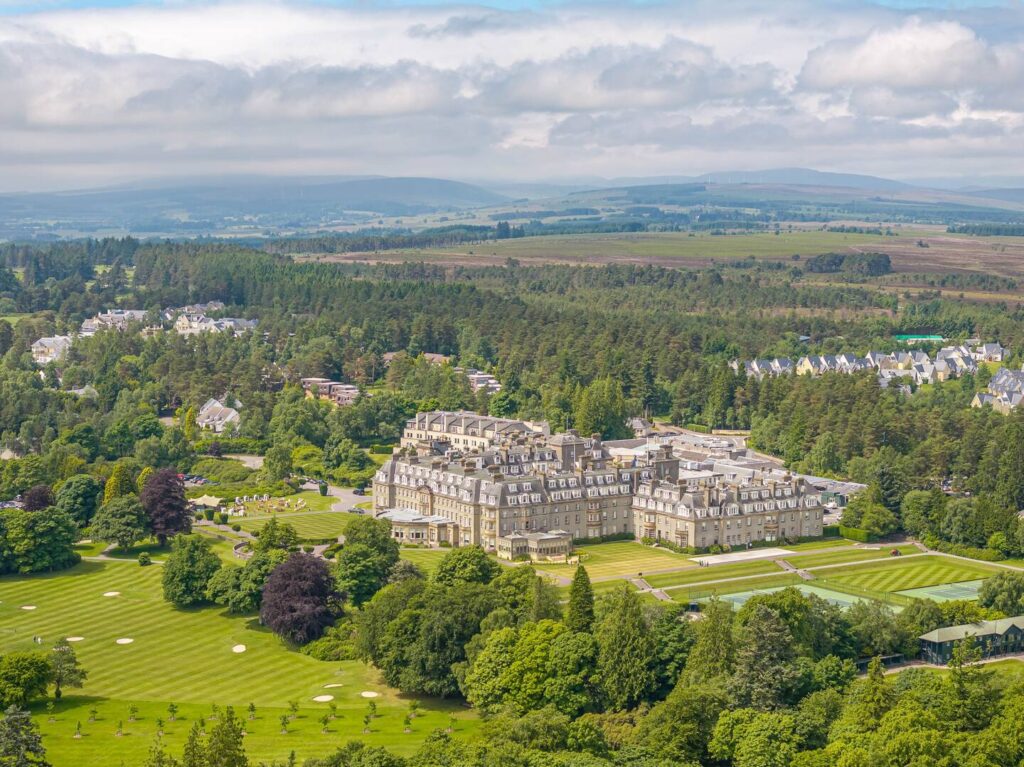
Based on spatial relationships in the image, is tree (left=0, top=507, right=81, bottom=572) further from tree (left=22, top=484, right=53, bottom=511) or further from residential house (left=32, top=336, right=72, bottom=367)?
residential house (left=32, top=336, right=72, bottom=367)

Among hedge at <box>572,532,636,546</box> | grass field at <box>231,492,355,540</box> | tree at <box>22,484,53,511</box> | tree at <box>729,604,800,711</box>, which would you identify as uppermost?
tree at <box>729,604,800,711</box>

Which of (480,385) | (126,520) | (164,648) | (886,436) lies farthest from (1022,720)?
(480,385)

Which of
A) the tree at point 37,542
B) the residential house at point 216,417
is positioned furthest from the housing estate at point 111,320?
the tree at point 37,542

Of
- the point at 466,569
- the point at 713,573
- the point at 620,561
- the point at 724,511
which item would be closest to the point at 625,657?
the point at 466,569

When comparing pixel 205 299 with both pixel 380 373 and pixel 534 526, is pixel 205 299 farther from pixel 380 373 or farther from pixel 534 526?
pixel 534 526

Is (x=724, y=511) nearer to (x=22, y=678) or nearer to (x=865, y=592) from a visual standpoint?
(x=865, y=592)

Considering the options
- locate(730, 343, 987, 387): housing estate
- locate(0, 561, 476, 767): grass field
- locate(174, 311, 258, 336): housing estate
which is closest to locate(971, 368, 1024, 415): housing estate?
locate(730, 343, 987, 387): housing estate

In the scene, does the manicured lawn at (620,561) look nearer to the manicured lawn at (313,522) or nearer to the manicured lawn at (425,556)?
the manicured lawn at (425,556)
